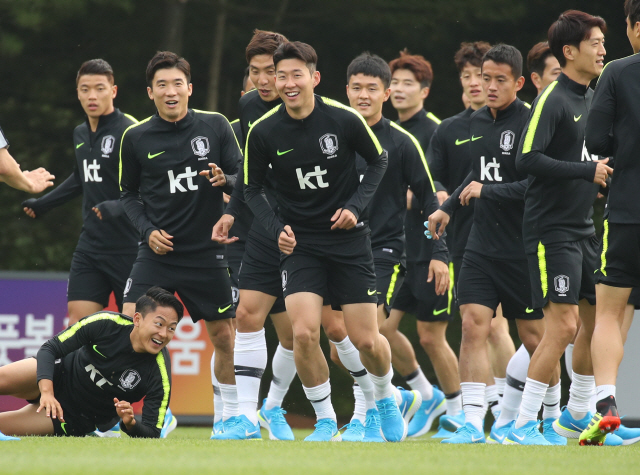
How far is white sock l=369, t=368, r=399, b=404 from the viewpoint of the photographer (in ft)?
21.7

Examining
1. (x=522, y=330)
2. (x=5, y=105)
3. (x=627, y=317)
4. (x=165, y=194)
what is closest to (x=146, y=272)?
(x=165, y=194)

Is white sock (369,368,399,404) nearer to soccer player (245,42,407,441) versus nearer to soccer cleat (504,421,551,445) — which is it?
soccer player (245,42,407,441)

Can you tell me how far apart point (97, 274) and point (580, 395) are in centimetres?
362

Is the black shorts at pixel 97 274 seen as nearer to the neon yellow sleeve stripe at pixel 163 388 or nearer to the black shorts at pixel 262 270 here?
the black shorts at pixel 262 270

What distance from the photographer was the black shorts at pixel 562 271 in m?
6.09

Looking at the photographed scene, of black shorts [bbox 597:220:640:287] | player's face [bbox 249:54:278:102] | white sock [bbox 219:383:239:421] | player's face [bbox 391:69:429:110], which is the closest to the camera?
black shorts [bbox 597:220:640:287]

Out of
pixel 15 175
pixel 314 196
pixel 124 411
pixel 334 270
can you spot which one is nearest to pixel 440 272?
pixel 334 270

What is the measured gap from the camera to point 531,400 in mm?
6242

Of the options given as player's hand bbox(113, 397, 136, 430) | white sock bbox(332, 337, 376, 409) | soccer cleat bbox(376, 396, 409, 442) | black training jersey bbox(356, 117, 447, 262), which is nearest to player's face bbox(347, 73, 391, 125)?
black training jersey bbox(356, 117, 447, 262)

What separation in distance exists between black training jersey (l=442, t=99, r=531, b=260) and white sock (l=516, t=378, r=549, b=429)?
3.32 ft

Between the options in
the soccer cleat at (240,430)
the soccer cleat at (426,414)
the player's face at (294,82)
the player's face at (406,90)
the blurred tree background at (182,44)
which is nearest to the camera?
the player's face at (294,82)

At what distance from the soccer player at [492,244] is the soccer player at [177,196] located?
1.52 metres

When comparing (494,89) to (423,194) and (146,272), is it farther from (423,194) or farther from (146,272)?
(146,272)

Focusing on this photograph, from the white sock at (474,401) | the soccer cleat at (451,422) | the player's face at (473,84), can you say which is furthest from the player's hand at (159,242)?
the player's face at (473,84)
